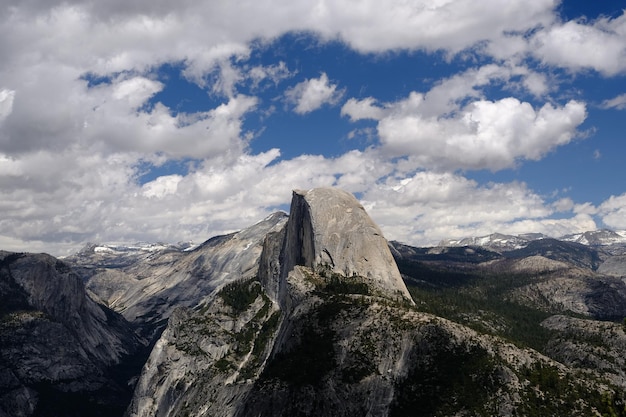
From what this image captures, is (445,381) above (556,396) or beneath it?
above

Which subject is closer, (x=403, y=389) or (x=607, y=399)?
(x=607, y=399)

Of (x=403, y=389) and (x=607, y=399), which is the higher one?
(x=607, y=399)

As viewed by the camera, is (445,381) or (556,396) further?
(445,381)

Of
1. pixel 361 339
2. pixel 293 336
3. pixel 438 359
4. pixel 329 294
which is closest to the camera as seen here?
pixel 438 359

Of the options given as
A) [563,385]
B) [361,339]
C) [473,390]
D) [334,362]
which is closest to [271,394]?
[334,362]

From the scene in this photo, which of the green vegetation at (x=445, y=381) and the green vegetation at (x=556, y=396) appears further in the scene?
the green vegetation at (x=445, y=381)

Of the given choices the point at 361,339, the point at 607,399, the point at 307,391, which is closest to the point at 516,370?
the point at 361,339

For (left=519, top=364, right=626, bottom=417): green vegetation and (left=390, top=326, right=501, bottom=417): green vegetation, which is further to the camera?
(left=390, top=326, right=501, bottom=417): green vegetation

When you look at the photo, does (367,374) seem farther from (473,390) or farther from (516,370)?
(516,370)

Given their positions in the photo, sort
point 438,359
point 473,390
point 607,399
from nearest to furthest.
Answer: point 607,399 < point 473,390 < point 438,359

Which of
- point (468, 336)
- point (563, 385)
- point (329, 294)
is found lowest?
point (563, 385)
